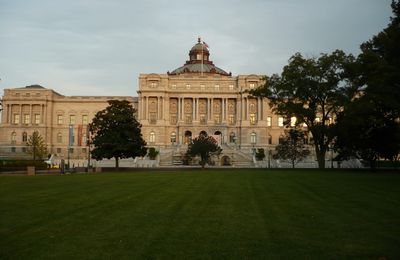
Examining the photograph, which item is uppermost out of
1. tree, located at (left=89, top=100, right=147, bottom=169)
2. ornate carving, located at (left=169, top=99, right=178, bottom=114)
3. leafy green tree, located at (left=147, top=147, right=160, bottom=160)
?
ornate carving, located at (left=169, top=99, right=178, bottom=114)

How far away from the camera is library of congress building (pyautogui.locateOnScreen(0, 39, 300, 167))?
333 feet

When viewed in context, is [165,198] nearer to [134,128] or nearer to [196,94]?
[134,128]

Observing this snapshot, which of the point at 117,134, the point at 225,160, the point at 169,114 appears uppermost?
the point at 169,114

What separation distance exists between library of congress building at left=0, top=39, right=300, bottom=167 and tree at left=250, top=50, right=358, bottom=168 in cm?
3953

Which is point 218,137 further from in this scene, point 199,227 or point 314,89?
point 199,227

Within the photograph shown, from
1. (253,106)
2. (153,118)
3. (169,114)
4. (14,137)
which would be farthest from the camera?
(14,137)

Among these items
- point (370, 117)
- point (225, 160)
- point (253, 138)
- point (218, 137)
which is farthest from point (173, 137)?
point (370, 117)

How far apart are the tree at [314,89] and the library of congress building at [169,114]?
39532 millimetres

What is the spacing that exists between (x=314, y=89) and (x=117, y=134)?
2574cm

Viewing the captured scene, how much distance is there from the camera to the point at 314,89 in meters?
54.8

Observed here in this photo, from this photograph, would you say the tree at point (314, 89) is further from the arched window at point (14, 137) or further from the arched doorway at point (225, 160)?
the arched window at point (14, 137)

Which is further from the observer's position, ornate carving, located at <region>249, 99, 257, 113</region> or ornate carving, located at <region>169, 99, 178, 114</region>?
ornate carving, located at <region>169, 99, 178, 114</region>

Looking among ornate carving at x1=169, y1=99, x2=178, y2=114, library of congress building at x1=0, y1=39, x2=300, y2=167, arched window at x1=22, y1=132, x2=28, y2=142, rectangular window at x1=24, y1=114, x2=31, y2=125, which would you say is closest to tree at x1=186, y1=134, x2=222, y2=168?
library of congress building at x1=0, y1=39, x2=300, y2=167

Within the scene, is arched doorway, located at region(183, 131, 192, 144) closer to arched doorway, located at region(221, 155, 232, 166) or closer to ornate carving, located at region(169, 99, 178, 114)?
ornate carving, located at region(169, 99, 178, 114)
